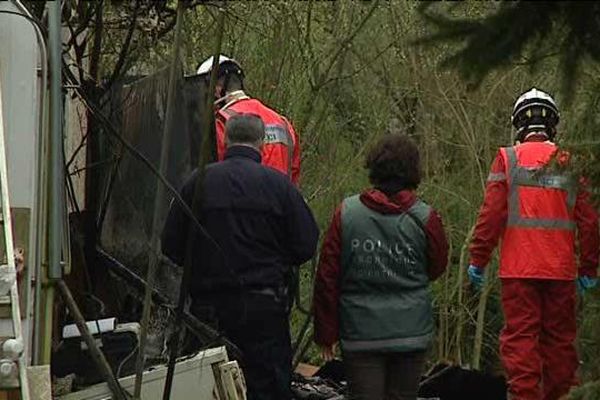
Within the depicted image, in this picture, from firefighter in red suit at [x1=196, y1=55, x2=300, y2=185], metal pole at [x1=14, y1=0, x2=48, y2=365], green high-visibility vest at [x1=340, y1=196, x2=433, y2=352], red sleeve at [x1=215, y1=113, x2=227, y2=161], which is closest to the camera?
metal pole at [x1=14, y1=0, x2=48, y2=365]

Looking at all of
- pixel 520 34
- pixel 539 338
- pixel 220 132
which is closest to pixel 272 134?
pixel 220 132

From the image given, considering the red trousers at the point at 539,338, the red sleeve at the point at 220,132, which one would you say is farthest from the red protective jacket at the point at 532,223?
the red sleeve at the point at 220,132

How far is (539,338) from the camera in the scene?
7648 millimetres

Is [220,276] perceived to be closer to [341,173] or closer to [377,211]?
[377,211]

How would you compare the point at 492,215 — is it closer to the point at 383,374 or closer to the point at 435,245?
the point at 435,245

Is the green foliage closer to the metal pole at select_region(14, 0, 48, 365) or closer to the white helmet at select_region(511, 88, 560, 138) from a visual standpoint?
the metal pole at select_region(14, 0, 48, 365)

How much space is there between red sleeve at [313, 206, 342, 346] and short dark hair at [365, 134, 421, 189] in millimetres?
263

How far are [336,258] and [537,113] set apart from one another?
1834 mm

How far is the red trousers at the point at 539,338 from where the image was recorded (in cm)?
753

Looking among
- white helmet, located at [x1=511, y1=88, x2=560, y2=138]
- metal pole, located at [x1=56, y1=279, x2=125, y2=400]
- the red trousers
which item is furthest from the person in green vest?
white helmet, located at [x1=511, y1=88, x2=560, y2=138]

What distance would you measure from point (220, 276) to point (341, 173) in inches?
246

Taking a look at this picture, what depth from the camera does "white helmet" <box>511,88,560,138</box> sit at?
7684mm

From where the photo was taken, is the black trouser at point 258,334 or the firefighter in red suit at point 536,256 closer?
the black trouser at point 258,334

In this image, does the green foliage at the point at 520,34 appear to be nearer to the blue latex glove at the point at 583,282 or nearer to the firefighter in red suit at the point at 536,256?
the firefighter in red suit at the point at 536,256
